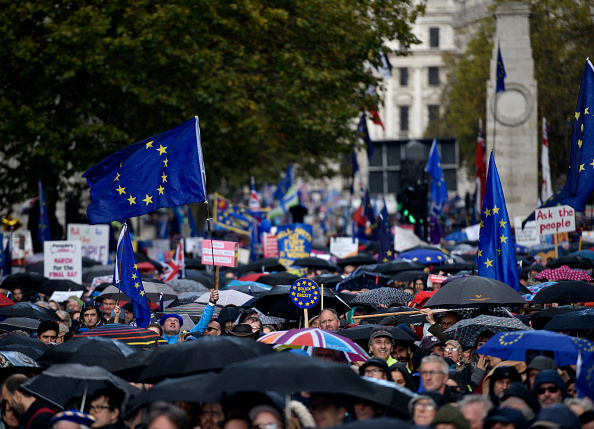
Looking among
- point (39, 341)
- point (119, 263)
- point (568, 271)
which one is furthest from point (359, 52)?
point (39, 341)

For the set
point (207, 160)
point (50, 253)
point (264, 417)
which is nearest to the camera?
point (264, 417)

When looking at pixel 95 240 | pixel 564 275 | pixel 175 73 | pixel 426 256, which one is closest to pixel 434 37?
pixel 175 73

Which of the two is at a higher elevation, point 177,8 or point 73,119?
point 177,8

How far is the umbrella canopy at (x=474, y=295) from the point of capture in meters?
11.2

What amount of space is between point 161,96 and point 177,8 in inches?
81.3

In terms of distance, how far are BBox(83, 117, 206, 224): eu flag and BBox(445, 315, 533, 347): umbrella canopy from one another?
3.39 meters

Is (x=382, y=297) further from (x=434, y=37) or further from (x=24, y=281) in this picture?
(x=434, y=37)

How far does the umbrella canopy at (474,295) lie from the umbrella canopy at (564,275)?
10.6ft

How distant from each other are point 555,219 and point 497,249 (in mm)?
4009

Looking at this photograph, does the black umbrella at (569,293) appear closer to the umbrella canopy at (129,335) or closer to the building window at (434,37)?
the umbrella canopy at (129,335)

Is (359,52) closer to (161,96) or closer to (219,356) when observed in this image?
(161,96)

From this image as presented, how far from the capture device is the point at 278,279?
16.1 m

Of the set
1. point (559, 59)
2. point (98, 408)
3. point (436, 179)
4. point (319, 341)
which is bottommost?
point (98, 408)

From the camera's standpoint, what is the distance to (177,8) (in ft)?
77.8
